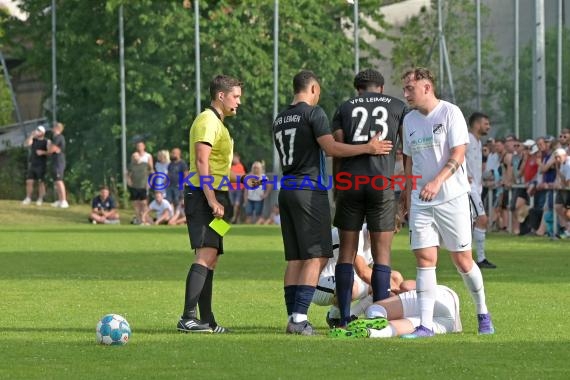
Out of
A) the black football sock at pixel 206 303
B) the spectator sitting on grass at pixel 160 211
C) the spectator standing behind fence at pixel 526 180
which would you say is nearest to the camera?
the black football sock at pixel 206 303

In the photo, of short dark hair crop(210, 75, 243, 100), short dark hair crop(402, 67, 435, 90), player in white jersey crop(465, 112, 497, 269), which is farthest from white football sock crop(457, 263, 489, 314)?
player in white jersey crop(465, 112, 497, 269)

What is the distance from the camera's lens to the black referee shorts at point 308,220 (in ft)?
44.3

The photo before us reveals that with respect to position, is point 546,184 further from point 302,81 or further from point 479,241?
point 302,81

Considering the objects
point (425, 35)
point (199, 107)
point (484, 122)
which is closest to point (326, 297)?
point (484, 122)

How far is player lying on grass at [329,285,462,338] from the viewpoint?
1295 cm

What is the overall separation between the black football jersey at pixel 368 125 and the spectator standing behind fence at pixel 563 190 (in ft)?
59.1

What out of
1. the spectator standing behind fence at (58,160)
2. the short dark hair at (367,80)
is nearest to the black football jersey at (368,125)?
the short dark hair at (367,80)

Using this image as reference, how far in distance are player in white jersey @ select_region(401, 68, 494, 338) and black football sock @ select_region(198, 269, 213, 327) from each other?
188 cm

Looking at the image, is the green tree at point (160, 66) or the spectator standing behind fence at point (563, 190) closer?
the spectator standing behind fence at point (563, 190)

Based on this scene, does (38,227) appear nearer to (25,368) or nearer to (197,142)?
(197,142)

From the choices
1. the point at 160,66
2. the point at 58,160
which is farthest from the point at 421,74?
the point at 160,66

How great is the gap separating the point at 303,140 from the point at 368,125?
0.62 m

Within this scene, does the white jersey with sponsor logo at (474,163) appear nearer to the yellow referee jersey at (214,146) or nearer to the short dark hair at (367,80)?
the short dark hair at (367,80)

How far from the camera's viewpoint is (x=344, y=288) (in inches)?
547
